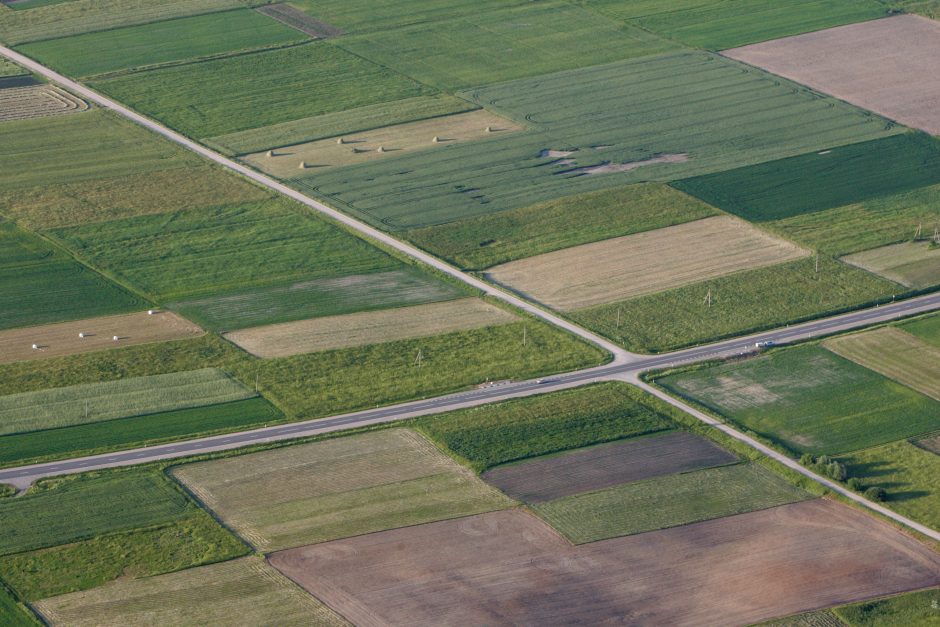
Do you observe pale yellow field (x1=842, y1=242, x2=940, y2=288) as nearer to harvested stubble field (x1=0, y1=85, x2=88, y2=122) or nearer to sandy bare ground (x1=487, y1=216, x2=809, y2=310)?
sandy bare ground (x1=487, y1=216, x2=809, y2=310)

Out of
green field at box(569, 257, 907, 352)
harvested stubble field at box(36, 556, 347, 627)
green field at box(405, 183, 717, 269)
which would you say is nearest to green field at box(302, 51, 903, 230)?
green field at box(405, 183, 717, 269)

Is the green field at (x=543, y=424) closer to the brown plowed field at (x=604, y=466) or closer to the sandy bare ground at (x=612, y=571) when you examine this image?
the brown plowed field at (x=604, y=466)

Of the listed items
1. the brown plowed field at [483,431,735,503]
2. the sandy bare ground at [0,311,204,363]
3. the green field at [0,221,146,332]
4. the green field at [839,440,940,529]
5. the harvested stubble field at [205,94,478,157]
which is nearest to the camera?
the green field at [839,440,940,529]

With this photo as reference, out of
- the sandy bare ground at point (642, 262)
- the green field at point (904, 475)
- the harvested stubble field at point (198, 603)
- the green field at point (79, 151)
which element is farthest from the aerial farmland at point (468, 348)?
the green field at point (79, 151)

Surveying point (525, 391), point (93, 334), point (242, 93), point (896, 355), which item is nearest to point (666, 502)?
point (525, 391)

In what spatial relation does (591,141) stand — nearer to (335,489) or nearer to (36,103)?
(36,103)

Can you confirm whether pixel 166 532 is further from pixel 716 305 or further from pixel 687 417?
pixel 716 305
